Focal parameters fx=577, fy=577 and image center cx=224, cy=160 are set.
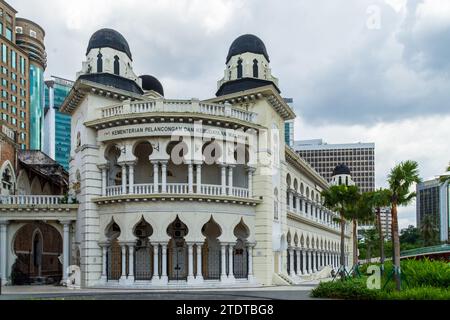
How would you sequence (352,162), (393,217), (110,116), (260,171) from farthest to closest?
(352,162)
(260,171)
(110,116)
(393,217)

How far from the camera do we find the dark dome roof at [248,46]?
41.7 metres

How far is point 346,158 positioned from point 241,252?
151m

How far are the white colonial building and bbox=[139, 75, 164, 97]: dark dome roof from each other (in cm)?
945

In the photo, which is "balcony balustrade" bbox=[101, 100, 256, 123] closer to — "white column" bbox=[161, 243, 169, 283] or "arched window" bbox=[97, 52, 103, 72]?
"arched window" bbox=[97, 52, 103, 72]

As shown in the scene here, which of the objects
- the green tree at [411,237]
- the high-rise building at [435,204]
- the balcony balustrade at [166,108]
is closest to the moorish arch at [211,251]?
the balcony balustrade at [166,108]

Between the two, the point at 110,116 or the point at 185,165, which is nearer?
the point at 110,116

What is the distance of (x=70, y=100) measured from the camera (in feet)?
125

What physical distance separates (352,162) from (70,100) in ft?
507

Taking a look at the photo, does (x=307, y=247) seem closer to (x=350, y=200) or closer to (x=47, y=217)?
(x=350, y=200)

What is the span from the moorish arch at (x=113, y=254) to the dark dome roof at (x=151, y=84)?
17422mm

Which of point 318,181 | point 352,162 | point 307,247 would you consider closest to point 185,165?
point 307,247

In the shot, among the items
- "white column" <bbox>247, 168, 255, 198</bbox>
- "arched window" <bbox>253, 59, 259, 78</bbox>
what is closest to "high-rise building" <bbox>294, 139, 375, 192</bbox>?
"arched window" <bbox>253, 59, 259, 78</bbox>

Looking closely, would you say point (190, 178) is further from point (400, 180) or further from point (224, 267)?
point (400, 180)

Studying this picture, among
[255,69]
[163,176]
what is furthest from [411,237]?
[163,176]
